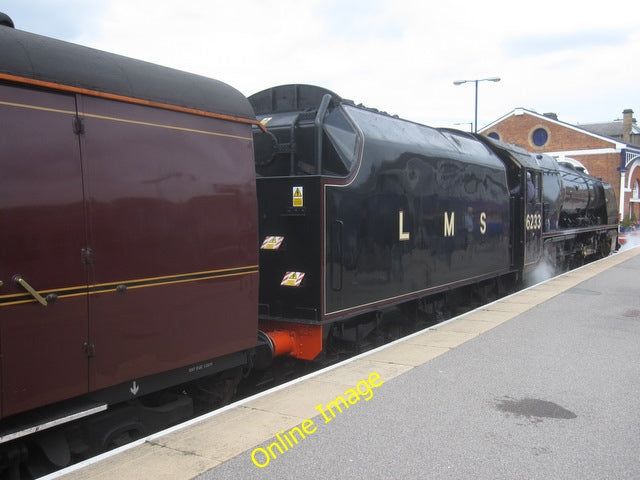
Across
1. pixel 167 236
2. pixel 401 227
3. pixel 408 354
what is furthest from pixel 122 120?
pixel 408 354

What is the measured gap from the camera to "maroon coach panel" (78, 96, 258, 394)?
3.39 m

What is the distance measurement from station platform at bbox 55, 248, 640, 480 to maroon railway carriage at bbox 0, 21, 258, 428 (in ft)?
1.77

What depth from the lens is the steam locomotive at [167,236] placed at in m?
3.07

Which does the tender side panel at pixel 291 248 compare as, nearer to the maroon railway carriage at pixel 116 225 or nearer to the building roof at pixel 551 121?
the maroon railway carriage at pixel 116 225

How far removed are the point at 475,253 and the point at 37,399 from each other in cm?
715

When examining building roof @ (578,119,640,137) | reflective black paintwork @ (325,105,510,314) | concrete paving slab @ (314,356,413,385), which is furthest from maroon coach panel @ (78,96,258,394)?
building roof @ (578,119,640,137)

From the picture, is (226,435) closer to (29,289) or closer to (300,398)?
(300,398)

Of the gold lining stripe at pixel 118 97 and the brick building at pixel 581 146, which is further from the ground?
the brick building at pixel 581 146

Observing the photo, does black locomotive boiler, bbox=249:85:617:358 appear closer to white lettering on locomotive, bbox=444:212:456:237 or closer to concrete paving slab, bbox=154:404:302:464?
white lettering on locomotive, bbox=444:212:456:237

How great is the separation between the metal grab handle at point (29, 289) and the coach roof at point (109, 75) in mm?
1066

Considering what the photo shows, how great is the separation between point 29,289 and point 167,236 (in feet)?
3.25

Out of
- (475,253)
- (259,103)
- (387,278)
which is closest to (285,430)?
(387,278)

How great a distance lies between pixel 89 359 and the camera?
3348 mm

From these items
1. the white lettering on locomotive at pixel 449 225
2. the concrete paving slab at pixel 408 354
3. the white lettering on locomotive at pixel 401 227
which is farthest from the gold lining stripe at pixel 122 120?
the white lettering on locomotive at pixel 449 225
